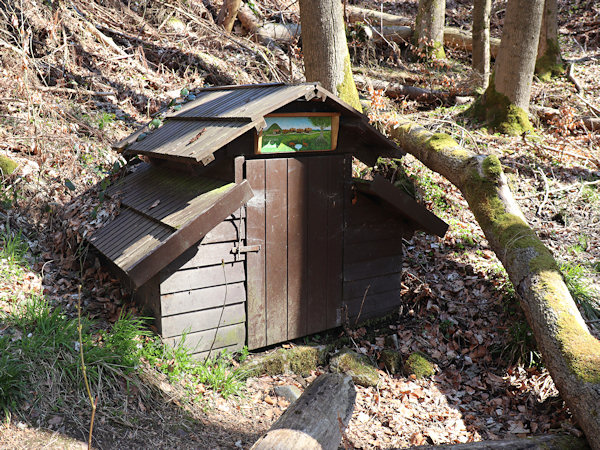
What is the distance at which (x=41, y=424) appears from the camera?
12.3 feet

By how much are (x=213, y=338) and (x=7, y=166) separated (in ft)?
11.9

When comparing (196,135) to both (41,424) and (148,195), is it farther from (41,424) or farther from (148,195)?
(41,424)

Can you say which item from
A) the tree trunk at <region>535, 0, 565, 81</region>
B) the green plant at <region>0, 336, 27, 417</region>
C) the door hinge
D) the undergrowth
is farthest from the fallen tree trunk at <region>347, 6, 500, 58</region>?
the green plant at <region>0, 336, 27, 417</region>

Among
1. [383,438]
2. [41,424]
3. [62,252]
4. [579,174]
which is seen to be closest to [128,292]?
[62,252]

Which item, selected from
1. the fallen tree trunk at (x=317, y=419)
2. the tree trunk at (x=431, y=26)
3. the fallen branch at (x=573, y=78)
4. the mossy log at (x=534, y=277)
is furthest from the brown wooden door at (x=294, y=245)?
the tree trunk at (x=431, y=26)

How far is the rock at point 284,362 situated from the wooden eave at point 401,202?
1813 millimetres

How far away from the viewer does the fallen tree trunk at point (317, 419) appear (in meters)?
3.18

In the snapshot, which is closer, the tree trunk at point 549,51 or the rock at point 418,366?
the rock at point 418,366

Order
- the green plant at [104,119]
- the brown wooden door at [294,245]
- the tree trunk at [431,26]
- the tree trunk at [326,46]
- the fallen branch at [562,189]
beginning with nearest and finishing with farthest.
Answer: the brown wooden door at [294,245]
the tree trunk at [326,46]
the green plant at [104,119]
the fallen branch at [562,189]
the tree trunk at [431,26]

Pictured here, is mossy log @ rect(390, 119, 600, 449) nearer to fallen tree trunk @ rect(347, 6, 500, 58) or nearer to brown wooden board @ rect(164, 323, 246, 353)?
brown wooden board @ rect(164, 323, 246, 353)

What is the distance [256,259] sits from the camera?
16.8 feet

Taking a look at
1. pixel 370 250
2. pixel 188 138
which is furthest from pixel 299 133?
pixel 370 250

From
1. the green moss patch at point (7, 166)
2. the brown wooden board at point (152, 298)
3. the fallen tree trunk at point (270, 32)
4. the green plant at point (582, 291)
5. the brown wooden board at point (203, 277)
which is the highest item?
the fallen tree trunk at point (270, 32)

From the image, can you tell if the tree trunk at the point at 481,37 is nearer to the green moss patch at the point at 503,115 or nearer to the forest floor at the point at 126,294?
the forest floor at the point at 126,294
